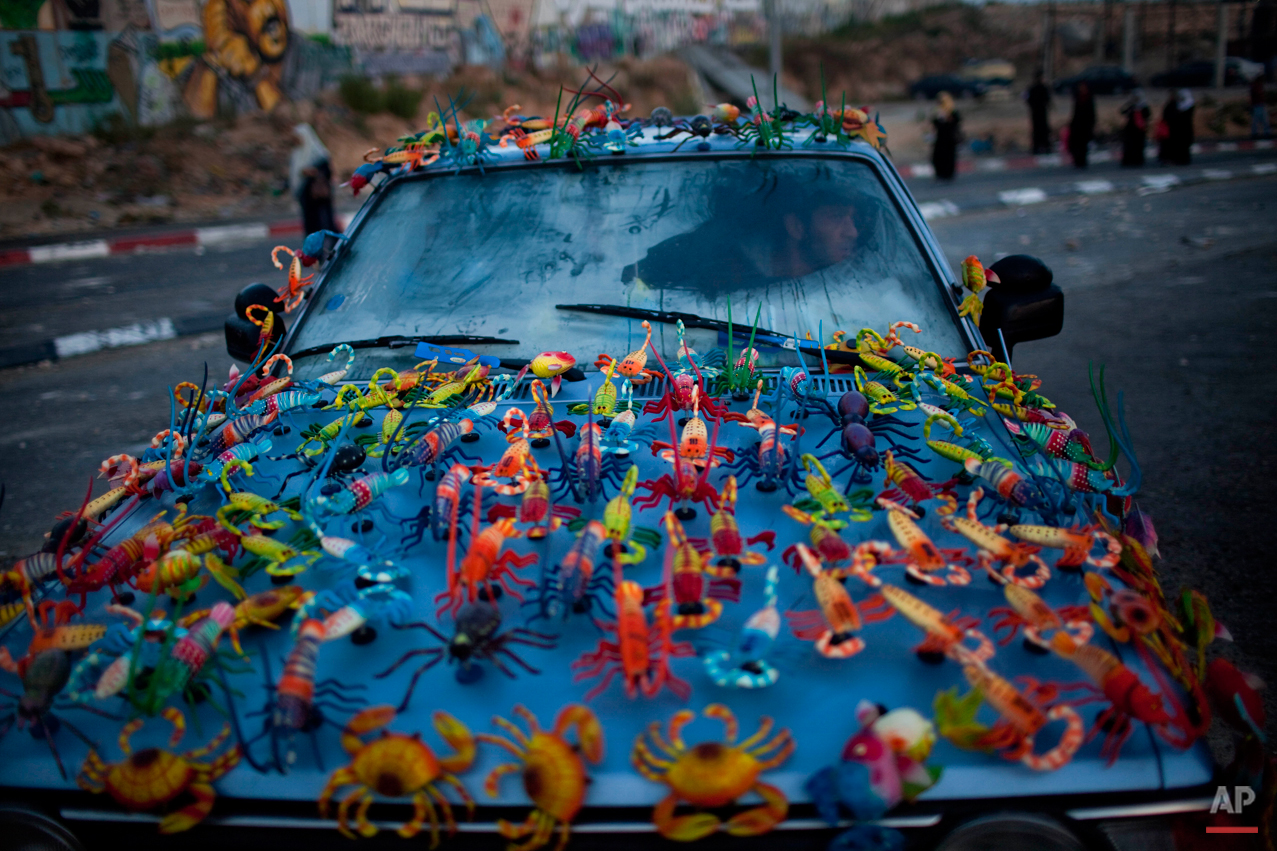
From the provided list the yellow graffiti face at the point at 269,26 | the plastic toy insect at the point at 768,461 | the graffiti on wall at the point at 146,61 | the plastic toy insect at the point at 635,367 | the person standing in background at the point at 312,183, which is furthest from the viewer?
the yellow graffiti face at the point at 269,26

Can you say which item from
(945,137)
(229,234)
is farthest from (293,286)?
(945,137)

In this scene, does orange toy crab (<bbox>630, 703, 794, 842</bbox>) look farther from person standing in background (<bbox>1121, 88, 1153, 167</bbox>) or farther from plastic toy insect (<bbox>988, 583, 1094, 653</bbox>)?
person standing in background (<bbox>1121, 88, 1153, 167</bbox>)

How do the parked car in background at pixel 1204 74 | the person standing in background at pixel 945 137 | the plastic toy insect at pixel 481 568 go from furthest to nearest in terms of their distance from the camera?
the parked car in background at pixel 1204 74 < the person standing in background at pixel 945 137 < the plastic toy insect at pixel 481 568

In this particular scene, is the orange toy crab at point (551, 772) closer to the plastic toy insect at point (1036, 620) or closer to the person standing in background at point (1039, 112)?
the plastic toy insect at point (1036, 620)

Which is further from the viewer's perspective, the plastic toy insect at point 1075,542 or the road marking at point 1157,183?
the road marking at point 1157,183

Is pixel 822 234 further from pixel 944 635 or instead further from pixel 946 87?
pixel 946 87

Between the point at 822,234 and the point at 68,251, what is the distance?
13.1 metres

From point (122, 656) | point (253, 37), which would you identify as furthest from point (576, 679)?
point (253, 37)

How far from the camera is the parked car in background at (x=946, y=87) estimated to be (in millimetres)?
32469

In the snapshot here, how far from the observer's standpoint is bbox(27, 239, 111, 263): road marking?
11711 millimetres

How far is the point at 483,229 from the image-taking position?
2.40 m

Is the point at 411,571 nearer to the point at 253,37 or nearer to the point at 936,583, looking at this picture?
the point at 936,583

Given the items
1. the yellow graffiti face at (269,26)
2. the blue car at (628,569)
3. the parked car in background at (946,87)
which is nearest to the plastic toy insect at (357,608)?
the blue car at (628,569)

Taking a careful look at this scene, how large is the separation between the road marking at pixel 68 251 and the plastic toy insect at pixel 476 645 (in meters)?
13.3
